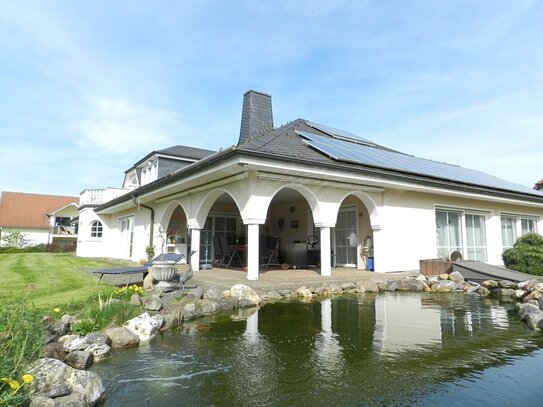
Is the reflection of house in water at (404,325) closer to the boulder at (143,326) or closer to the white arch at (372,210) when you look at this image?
the boulder at (143,326)

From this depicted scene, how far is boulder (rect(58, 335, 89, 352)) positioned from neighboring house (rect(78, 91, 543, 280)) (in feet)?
16.9

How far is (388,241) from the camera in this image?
1246cm

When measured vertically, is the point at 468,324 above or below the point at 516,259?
below

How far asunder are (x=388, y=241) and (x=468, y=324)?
6359 millimetres

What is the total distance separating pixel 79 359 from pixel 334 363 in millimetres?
3103

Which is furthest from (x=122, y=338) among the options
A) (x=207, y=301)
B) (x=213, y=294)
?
(x=213, y=294)

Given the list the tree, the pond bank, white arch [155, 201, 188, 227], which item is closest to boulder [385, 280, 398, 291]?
the pond bank

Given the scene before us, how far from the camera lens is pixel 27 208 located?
3719 cm

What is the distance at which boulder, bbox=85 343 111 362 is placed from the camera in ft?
14.5

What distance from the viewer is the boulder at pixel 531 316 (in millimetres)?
6012

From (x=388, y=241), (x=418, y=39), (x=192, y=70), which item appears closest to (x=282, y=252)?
(x=388, y=241)

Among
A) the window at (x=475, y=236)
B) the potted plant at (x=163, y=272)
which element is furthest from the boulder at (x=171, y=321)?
the window at (x=475, y=236)

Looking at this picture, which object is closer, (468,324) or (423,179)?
(468,324)

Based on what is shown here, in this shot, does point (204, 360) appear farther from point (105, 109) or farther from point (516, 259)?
point (516, 259)
